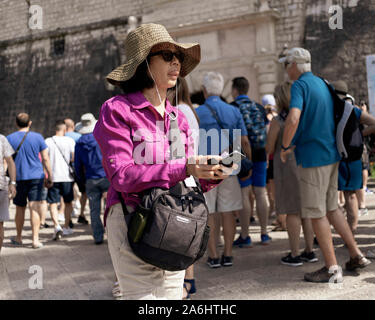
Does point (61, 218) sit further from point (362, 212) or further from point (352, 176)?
point (352, 176)

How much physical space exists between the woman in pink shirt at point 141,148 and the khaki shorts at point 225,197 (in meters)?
2.24

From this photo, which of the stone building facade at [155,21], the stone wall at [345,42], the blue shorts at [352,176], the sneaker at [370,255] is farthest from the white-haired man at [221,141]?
the stone wall at [345,42]

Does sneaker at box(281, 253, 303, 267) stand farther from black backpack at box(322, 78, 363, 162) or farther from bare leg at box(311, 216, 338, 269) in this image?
A: black backpack at box(322, 78, 363, 162)

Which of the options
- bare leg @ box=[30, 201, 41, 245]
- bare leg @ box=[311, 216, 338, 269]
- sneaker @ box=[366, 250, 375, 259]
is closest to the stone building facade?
bare leg @ box=[30, 201, 41, 245]

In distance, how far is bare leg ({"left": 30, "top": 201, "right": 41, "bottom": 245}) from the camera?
19.2 ft

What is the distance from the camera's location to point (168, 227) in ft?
5.32

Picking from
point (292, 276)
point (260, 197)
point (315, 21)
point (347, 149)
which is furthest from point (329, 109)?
point (315, 21)

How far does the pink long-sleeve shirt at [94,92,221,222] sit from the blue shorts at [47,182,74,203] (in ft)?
17.3

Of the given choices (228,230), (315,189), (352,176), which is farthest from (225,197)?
(352,176)

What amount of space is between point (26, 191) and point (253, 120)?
3.25 m

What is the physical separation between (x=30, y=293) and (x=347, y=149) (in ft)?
9.51

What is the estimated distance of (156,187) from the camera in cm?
166

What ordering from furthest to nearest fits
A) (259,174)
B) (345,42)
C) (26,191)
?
(345,42) → (26,191) → (259,174)

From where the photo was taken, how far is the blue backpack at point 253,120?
5.01m
